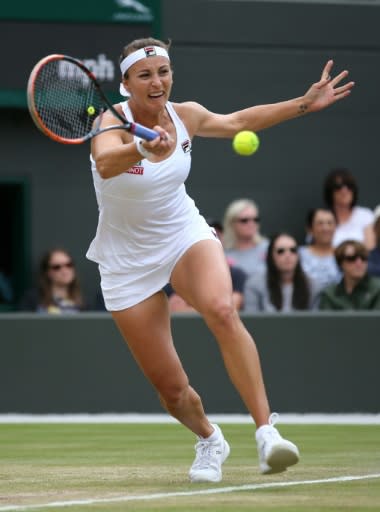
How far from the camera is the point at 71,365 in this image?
11156mm

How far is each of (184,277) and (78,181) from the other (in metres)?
6.65

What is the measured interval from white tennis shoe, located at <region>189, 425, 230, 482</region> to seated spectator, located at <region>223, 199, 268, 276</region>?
5235 millimetres

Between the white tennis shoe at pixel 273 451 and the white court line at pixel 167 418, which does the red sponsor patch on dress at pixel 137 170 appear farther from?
the white court line at pixel 167 418

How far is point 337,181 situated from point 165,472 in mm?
5880

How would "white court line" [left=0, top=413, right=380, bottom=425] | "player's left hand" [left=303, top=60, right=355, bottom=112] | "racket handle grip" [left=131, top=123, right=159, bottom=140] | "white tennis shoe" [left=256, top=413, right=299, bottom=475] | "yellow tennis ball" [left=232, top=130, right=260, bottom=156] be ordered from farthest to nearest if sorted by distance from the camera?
"white court line" [left=0, top=413, right=380, bottom=425] < "yellow tennis ball" [left=232, top=130, right=260, bottom=156] < "player's left hand" [left=303, top=60, right=355, bottom=112] < "white tennis shoe" [left=256, top=413, right=299, bottom=475] < "racket handle grip" [left=131, top=123, right=159, bottom=140]

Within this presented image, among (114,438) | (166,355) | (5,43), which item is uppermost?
(5,43)

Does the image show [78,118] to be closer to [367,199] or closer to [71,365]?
[71,365]

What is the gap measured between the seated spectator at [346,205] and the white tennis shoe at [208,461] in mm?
5845

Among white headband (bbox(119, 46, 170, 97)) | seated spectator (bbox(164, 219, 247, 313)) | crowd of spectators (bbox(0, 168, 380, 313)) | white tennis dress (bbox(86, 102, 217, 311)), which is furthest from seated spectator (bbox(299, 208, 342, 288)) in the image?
white headband (bbox(119, 46, 170, 97))

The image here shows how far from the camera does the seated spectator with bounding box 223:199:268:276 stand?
11711 mm

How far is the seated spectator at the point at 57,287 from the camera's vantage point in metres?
11.5

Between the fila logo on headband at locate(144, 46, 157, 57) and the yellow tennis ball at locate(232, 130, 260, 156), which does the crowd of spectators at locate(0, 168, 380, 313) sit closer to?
the yellow tennis ball at locate(232, 130, 260, 156)

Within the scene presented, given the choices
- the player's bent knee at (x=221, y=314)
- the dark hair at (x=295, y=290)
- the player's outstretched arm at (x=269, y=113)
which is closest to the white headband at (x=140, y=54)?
the player's outstretched arm at (x=269, y=113)

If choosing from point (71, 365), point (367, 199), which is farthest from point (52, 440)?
point (367, 199)
